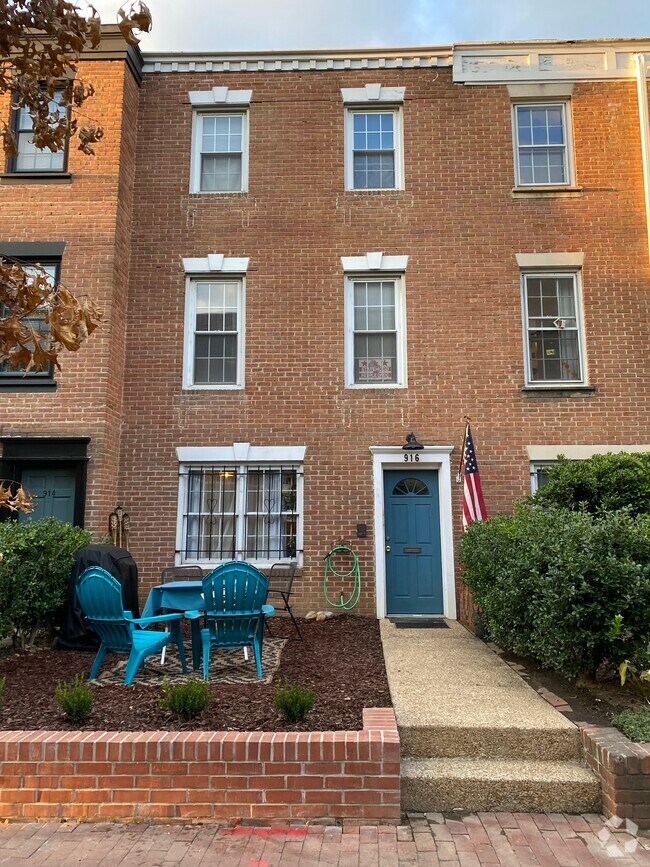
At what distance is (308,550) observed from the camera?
366 inches

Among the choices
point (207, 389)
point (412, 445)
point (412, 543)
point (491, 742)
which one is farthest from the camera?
point (207, 389)

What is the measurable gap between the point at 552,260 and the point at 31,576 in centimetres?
864

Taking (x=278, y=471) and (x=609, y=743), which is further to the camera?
(x=278, y=471)

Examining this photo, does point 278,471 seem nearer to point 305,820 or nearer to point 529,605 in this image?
point 529,605

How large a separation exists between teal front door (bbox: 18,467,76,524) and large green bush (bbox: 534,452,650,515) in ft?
21.6

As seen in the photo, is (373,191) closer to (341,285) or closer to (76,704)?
(341,285)

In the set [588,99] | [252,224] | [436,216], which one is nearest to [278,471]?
[252,224]

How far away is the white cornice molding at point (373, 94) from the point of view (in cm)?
1041

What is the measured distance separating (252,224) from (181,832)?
345 inches

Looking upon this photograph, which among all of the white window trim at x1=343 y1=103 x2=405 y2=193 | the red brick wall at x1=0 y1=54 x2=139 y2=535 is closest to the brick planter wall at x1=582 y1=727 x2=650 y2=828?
the red brick wall at x1=0 y1=54 x2=139 y2=535

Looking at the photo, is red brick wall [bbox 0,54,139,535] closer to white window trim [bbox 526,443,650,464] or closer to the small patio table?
the small patio table

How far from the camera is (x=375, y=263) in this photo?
989 cm

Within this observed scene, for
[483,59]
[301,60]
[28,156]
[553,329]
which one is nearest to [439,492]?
[553,329]

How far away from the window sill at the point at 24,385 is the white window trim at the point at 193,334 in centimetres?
197
